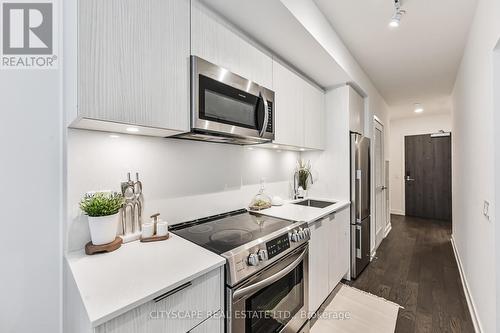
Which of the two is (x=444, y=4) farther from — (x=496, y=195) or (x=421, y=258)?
(x=421, y=258)

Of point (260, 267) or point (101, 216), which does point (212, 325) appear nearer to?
point (260, 267)

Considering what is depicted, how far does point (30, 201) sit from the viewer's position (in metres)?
1.05

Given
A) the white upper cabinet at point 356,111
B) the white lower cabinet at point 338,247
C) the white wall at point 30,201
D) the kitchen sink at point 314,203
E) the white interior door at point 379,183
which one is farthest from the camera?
the white interior door at point 379,183

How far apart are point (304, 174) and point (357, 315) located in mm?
1482

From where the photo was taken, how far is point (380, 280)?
257cm

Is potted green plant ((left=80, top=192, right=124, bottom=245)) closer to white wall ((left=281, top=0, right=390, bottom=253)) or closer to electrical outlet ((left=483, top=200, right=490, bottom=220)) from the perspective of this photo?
white wall ((left=281, top=0, right=390, bottom=253))

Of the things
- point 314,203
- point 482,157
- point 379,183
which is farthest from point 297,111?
point 379,183

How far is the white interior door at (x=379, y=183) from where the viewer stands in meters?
3.61

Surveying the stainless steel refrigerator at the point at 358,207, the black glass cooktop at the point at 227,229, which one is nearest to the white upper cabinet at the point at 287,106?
the black glass cooktop at the point at 227,229

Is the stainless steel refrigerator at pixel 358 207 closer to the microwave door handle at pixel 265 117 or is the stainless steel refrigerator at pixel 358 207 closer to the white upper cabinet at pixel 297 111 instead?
the white upper cabinet at pixel 297 111

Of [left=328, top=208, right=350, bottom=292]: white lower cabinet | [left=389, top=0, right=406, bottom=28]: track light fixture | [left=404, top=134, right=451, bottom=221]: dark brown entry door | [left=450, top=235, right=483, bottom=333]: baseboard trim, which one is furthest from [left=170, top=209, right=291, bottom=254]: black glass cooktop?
[left=404, top=134, right=451, bottom=221]: dark brown entry door

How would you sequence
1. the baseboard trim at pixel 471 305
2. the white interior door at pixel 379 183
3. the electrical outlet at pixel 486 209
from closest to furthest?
the electrical outlet at pixel 486 209
the baseboard trim at pixel 471 305
the white interior door at pixel 379 183

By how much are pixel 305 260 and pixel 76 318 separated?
1329 millimetres

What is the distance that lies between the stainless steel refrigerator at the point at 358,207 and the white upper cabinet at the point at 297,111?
0.41m
